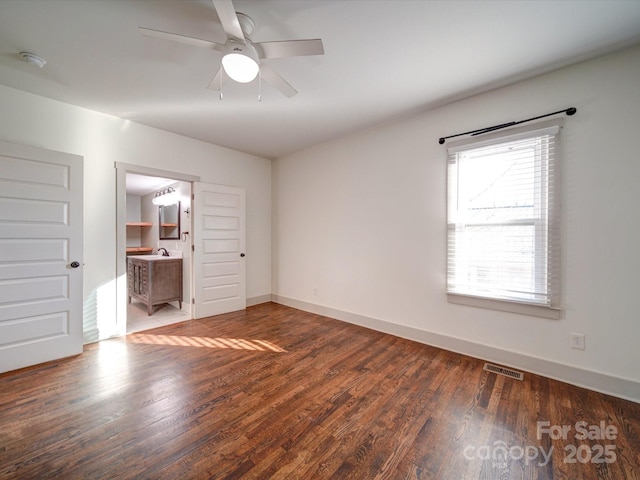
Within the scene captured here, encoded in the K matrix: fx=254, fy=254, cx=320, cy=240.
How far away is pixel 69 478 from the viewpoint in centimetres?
133

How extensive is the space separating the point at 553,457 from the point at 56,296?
431cm

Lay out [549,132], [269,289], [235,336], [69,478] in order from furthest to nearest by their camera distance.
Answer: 1. [269,289]
2. [235,336]
3. [549,132]
4. [69,478]

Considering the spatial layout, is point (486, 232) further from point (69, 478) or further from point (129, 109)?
point (129, 109)

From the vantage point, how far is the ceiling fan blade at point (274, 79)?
6.21ft

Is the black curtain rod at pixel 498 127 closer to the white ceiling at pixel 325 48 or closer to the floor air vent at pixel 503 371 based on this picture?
the white ceiling at pixel 325 48

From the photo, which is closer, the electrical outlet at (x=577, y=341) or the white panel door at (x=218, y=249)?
the electrical outlet at (x=577, y=341)

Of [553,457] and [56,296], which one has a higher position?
[56,296]

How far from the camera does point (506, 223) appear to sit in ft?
8.16

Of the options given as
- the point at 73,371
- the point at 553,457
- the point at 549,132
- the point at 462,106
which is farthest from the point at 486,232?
the point at 73,371

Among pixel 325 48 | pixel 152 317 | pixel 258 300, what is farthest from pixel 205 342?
pixel 325 48

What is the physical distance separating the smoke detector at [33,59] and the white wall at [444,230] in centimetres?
310

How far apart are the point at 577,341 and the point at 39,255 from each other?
511 centimetres

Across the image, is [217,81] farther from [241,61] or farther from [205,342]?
[205,342]

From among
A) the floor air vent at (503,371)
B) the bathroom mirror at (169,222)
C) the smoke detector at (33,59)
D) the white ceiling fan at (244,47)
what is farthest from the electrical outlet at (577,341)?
the bathroom mirror at (169,222)
